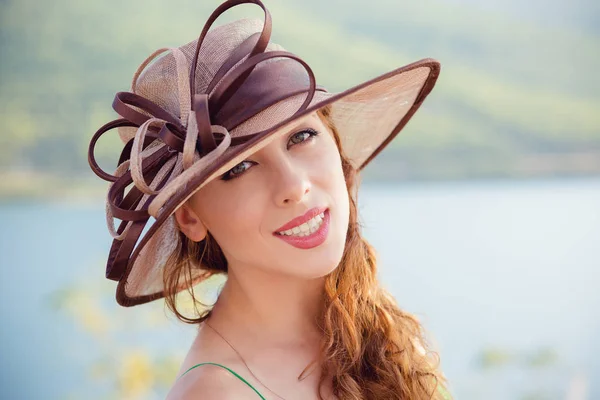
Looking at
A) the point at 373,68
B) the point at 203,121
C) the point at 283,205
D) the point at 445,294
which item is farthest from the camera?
the point at 373,68

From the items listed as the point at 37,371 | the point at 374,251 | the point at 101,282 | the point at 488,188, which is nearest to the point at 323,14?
the point at 488,188

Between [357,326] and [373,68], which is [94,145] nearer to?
[357,326]

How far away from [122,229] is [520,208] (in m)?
4.10

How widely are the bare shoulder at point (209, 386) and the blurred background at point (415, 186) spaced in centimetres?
319

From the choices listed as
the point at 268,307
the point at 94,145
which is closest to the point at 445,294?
the point at 268,307

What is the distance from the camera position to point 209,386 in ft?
4.95

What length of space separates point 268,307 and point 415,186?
3.83 m

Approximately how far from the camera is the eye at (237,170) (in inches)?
58.0

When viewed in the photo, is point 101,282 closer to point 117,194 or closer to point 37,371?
point 37,371

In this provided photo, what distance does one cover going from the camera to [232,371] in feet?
5.11

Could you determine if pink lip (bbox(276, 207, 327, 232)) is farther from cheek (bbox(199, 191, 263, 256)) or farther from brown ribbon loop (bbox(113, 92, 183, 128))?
brown ribbon loop (bbox(113, 92, 183, 128))

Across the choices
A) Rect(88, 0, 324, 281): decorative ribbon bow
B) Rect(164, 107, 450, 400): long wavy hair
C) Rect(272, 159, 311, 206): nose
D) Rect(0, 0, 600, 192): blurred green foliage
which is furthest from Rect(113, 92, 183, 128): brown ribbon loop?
Rect(0, 0, 600, 192): blurred green foliage

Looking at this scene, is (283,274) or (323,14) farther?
(323,14)

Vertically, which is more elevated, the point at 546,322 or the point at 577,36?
the point at 577,36
